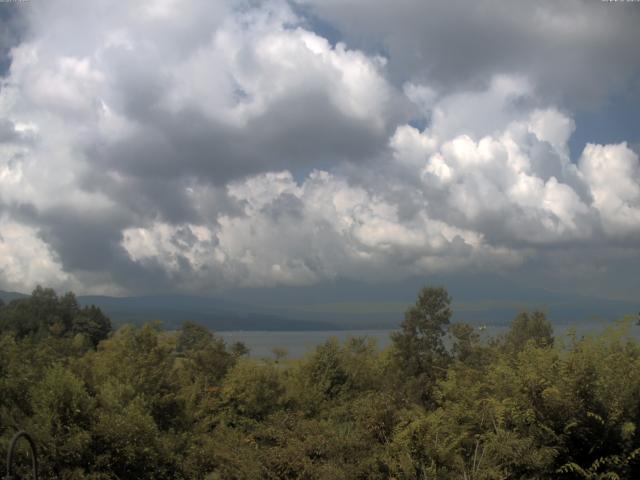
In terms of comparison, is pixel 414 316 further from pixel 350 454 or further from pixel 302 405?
pixel 350 454

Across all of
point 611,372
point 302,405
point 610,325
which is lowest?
point 302,405

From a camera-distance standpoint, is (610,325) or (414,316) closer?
(610,325)

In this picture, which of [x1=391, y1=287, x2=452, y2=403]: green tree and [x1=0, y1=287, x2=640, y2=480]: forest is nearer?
[x1=0, y1=287, x2=640, y2=480]: forest

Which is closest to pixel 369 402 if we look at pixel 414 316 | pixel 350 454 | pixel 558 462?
pixel 350 454

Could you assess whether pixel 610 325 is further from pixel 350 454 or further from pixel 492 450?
pixel 350 454

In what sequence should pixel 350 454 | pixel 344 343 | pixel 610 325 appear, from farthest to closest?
pixel 344 343
pixel 610 325
pixel 350 454

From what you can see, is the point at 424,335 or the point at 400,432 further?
the point at 424,335

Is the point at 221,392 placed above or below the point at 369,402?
below

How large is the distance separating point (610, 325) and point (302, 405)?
17839mm

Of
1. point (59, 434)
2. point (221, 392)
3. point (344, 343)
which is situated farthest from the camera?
point (344, 343)

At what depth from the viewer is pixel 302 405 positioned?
2842 cm

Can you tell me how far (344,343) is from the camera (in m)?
38.7

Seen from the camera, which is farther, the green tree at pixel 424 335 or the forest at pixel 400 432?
the green tree at pixel 424 335

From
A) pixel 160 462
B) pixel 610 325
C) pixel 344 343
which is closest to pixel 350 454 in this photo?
pixel 160 462
